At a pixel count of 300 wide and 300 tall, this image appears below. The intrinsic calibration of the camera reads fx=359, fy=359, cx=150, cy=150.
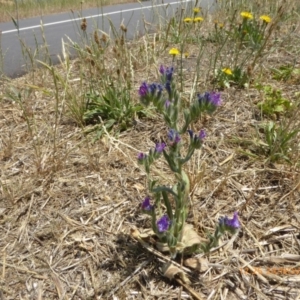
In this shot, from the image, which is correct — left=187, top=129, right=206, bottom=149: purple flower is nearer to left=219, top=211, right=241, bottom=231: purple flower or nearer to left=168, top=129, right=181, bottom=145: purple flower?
left=168, top=129, right=181, bottom=145: purple flower

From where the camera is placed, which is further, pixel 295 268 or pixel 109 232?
pixel 109 232

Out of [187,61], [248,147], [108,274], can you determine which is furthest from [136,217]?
[187,61]

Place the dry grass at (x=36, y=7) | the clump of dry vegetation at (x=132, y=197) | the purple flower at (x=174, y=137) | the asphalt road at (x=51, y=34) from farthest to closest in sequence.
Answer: the dry grass at (x=36, y=7), the asphalt road at (x=51, y=34), the clump of dry vegetation at (x=132, y=197), the purple flower at (x=174, y=137)

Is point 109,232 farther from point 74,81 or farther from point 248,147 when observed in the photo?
point 74,81

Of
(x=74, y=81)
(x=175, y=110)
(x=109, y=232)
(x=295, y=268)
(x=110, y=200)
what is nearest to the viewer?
(x=175, y=110)

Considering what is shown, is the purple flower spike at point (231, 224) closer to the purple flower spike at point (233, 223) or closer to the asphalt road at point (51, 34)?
the purple flower spike at point (233, 223)

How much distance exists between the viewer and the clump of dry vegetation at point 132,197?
1153mm

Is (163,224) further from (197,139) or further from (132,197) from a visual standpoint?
(132,197)

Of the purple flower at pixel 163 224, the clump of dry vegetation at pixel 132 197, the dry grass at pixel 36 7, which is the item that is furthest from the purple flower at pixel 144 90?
the dry grass at pixel 36 7

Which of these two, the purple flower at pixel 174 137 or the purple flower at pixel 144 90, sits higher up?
the purple flower at pixel 144 90

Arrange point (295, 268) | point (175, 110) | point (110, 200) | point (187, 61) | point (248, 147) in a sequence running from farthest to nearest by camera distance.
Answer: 1. point (187, 61)
2. point (248, 147)
3. point (110, 200)
4. point (295, 268)
5. point (175, 110)

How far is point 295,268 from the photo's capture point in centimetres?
117

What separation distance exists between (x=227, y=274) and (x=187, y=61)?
180cm

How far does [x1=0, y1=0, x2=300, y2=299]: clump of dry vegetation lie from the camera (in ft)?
3.78
